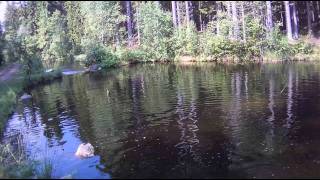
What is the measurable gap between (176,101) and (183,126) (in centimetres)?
834

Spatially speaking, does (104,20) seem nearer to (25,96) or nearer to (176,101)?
(25,96)

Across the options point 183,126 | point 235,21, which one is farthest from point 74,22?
point 183,126

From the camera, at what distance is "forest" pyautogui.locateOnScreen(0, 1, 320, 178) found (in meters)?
20.5

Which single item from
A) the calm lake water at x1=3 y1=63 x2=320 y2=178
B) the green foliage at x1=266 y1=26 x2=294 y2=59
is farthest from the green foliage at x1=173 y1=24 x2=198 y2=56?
the calm lake water at x1=3 y1=63 x2=320 y2=178

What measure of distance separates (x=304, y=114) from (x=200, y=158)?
33.5ft

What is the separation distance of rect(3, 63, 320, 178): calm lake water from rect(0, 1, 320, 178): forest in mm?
71

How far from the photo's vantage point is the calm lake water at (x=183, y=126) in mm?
19625

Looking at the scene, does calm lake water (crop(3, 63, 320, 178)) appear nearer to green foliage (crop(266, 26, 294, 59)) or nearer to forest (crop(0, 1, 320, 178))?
forest (crop(0, 1, 320, 178))

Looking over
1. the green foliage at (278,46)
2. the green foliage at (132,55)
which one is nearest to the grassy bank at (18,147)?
the green foliage at (132,55)

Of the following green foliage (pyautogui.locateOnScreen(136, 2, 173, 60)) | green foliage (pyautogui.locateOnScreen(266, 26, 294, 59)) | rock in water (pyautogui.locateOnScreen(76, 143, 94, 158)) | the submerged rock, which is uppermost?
green foliage (pyautogui.locateOnScreen(136, 2, 173, 60))

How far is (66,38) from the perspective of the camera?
3873 inches

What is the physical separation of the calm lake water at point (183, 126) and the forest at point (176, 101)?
0.07 meters

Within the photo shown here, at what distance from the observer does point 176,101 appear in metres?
34.9

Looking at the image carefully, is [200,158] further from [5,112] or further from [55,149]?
[5,112]
